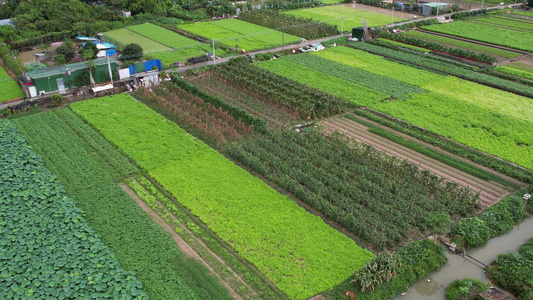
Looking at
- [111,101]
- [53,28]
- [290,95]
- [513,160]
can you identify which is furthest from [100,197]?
[53,28]

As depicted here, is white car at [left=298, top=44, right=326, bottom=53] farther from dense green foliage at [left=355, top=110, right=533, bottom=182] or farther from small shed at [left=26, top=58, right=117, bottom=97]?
small shed at [left=26, top=58, right=117, bottom=97]

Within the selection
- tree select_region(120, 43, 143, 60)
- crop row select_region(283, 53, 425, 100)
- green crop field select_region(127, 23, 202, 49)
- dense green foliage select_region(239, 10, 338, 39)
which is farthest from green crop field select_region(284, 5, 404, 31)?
tree select_region(120, 43, 143, 60)

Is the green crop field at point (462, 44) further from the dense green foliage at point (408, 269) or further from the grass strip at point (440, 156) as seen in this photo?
the dense green foliage at point (408, 269)

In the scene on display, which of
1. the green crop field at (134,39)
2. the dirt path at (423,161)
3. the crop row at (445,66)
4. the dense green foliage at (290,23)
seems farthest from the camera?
the dense green foliage at (290,23)

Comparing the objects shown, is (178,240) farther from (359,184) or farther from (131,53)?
(131,53)

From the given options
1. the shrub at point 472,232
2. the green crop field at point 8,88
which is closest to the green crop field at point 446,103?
the shrub at point 472,232

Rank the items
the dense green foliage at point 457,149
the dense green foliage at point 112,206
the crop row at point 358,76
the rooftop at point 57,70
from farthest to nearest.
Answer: the crop row at point 358,76
the rooftop at point 57,70
the dense green foliage at point 457,149
the dense green foliage at point 112,206

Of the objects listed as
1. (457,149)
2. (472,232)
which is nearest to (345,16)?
(457,149)
